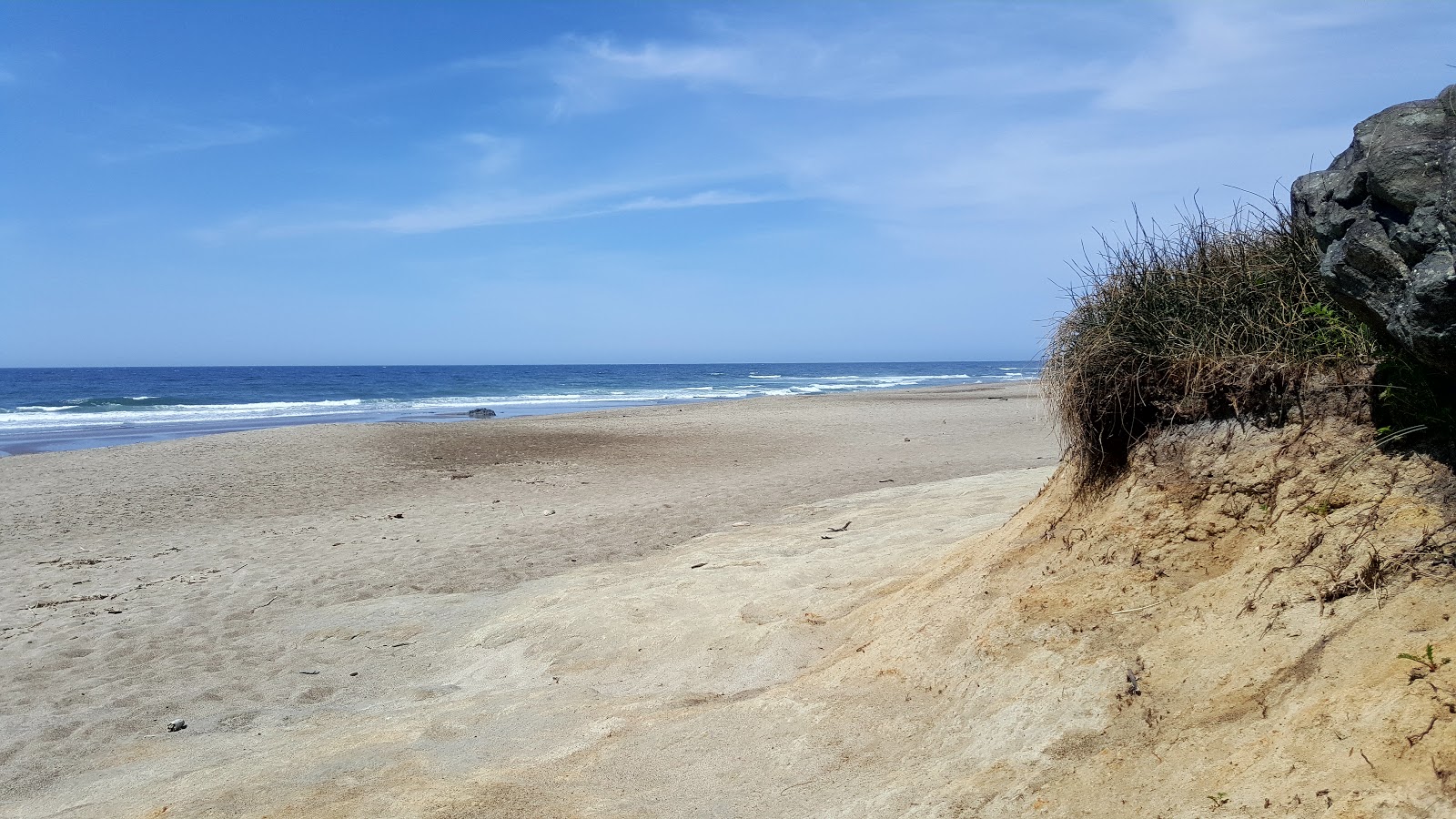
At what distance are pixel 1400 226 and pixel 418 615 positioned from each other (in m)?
7.41

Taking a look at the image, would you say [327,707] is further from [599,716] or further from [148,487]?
[148,487]

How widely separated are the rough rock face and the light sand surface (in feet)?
9.38

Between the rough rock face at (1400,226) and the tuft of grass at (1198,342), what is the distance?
84 centimetres

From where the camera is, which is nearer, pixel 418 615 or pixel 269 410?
pixel 418 615

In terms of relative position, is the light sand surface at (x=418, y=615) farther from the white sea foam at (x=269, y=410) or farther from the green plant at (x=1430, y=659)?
the white sea foam at (x=269, y=410)

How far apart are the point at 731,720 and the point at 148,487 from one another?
1411cm

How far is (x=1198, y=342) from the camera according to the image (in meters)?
4.42

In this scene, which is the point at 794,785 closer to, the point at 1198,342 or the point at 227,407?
the point at 1198,342

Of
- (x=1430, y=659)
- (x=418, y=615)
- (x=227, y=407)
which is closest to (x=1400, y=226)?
(x=1430, y=659)

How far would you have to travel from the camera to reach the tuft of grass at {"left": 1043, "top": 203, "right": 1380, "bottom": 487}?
13.1ft

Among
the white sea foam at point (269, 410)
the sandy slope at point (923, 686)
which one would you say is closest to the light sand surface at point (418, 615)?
the sandy slope at point (923, 686)

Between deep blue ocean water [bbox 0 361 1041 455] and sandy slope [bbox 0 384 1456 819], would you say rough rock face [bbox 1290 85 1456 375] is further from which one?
deep blue ocean water [bbox 0 361 1041 455]

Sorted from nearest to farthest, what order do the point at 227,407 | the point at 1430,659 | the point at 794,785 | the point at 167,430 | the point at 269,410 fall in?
the point at 1430,659 → the point at 794,785 → the point at 167,430 → the point at 269,410 → the point at 227,407

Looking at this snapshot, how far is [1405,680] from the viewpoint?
2.64 meters
